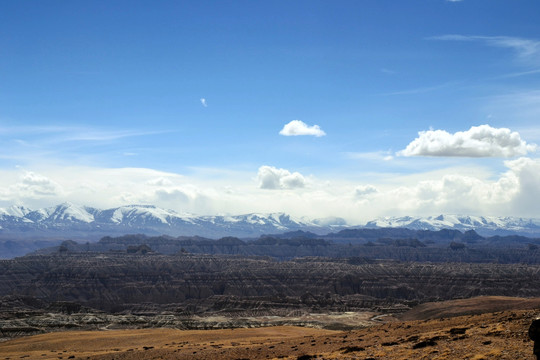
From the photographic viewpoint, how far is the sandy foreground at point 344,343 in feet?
120

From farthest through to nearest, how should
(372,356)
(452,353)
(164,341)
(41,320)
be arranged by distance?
(41,320)
(164,341)
(372,356)
(452,353)

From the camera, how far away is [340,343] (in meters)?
55.1

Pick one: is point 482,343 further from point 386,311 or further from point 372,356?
point 386,311

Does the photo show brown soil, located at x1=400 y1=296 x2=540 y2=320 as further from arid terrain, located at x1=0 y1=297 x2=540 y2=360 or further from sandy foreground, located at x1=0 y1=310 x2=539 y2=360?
sandy foreground, located at x1=0 y1=310 x2=539 y2=360

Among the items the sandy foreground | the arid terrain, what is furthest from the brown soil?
the sandy foreground

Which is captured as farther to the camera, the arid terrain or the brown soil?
the brown soil

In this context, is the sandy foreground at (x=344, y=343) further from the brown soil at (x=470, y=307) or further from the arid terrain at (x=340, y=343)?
the brown soil at (x=470, y=307)

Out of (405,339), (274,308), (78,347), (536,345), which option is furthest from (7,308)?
(536,345)

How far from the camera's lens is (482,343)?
3659cm

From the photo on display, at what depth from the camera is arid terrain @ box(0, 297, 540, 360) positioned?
36781mm

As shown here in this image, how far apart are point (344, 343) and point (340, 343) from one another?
0.80 m

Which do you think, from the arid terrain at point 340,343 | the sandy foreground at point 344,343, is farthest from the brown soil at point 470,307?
the sandy foreground at point 344,343

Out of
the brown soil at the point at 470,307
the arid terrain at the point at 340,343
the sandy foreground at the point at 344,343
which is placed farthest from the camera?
the brown soil at the point at 470,307

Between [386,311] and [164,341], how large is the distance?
368ft
